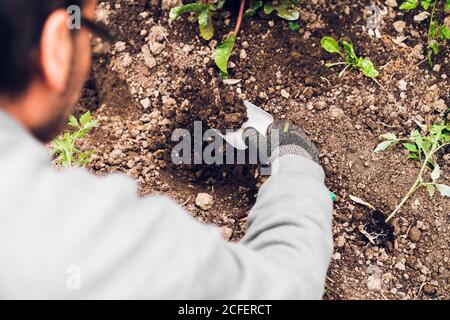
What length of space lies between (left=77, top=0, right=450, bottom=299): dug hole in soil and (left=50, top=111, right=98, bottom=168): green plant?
0.08 m

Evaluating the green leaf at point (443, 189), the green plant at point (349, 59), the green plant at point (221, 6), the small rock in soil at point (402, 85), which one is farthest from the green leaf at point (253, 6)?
the green leaf at point (443, 189)

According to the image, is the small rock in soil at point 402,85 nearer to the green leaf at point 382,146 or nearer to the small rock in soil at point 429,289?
the green leaf at point 382,146

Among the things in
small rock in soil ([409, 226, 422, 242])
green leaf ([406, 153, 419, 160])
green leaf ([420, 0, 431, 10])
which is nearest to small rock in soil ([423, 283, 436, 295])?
small rock in soil ([409, 226, 422, 242])

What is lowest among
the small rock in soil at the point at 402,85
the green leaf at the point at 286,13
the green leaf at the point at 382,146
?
the green leaf at the point at 382,146

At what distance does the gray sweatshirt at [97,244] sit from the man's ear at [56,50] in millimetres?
127

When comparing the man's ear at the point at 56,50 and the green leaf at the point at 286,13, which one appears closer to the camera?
the man's ear at the point at 56,50

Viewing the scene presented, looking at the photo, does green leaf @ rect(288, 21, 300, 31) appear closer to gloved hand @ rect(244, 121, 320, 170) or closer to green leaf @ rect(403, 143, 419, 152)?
gloved hand @ rect(244, 121, 320, 170)

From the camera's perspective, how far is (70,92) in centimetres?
103

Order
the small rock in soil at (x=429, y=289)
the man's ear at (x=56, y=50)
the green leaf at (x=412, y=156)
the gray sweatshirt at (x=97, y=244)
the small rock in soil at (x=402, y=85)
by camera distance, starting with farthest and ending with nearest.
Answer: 1. the small rock in soil at (x=402, y=85)
2. the green leaf at (x=412, y=156)
3. the small rock in soil at (x=429, y=289)
4. the man's ear at (x=56, y=50)
5. the gray sweatshirt at (x=97, y=244)

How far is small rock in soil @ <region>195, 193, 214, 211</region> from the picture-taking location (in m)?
1.82

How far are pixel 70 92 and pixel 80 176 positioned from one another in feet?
0.81

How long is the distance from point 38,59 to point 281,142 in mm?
1048

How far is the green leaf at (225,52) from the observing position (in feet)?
6.20

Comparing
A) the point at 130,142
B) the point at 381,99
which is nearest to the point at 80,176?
the point at 130,142
